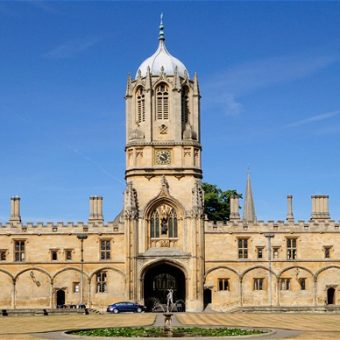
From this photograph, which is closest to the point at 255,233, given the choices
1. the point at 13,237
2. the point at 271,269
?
the point at 271,269

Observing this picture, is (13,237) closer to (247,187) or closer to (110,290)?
(110,290)

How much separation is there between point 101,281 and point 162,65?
65.3ft

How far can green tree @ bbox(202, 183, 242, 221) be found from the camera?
293ft

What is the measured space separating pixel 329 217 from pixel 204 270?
13457 mm

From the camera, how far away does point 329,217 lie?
247ft

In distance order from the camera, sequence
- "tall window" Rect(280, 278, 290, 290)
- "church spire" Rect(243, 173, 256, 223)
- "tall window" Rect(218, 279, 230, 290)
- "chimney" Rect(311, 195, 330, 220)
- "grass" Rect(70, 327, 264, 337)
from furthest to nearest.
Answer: "church spire" Rect(243, 173, 256, 223)
"chimney" Rect(311, 195, 330, 220)
"tall window" Rect(280, 278, 290, 290)
"tall window" Rect(218, 279, 230, 290)
"grass" Rect(70, 327, 264, 337)

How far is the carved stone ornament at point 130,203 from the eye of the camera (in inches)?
2749

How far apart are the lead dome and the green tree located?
19186mm

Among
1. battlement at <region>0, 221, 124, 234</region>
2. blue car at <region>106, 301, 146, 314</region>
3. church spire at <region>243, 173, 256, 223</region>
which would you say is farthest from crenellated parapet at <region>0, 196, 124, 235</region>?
church spire at <region>243, 173, 256, 223</region>

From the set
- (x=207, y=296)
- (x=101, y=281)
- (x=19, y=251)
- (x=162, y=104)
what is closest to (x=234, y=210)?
(x=207, y=296)

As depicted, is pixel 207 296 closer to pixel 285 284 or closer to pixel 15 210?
pixel 285 284

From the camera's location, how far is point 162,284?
71.9 metres

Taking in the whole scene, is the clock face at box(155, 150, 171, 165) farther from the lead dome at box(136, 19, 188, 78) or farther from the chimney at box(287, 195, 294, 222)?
the chimney at box(287, 195, 294, 222)

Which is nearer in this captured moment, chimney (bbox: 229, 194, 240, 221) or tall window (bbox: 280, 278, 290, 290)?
tall window (bbox: 280, 278, 290, 290)
